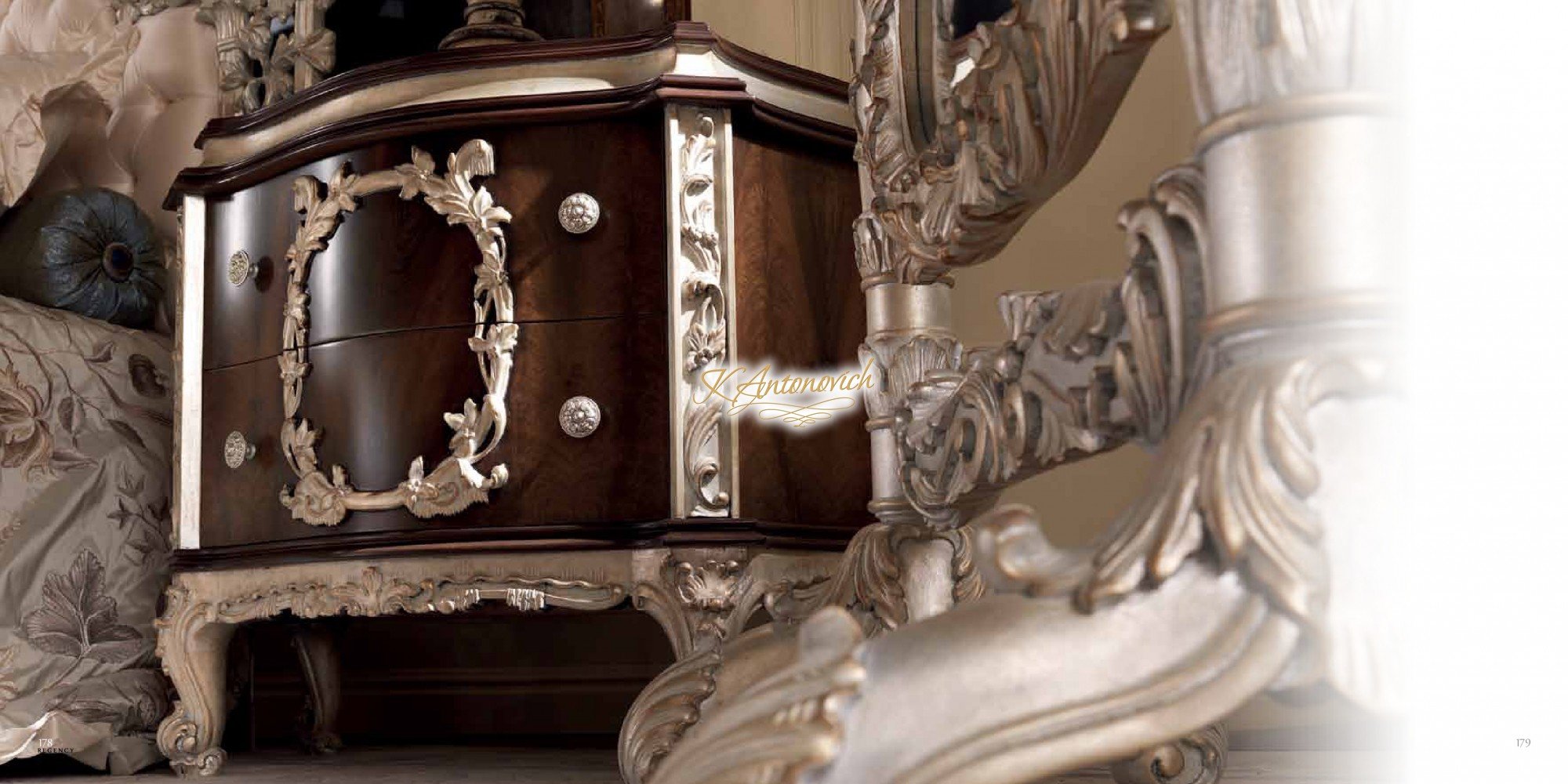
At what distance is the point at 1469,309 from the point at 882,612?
1.06ft

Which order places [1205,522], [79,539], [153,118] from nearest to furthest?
1. [1205,522]
2. [79,539]
3. [153,118]

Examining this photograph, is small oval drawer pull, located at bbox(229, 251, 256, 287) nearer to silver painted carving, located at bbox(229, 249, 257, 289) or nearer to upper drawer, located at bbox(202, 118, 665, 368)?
silver painted carving, located at bbox(229, 249, 257, 289)

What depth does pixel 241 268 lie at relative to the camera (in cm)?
126

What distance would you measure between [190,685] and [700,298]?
632 mm

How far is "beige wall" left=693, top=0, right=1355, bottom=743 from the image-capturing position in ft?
3.64

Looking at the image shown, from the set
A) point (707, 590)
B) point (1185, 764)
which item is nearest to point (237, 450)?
point (707, 590)

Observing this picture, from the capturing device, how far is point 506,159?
1.12 meters

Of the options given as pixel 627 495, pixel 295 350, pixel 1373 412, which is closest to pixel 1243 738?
pixel 627 495

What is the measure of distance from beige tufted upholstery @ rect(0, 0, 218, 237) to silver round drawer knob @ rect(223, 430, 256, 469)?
2.28 ft

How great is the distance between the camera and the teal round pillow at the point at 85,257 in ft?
5.08

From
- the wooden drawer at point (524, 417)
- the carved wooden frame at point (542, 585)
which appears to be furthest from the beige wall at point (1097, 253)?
the wooden drawer at point (524, 417)

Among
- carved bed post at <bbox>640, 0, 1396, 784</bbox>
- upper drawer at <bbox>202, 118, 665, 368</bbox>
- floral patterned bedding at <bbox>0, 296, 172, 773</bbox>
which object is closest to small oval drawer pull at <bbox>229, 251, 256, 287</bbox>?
upper drawer at <bbox>202, 118, 665, 368</bbox>

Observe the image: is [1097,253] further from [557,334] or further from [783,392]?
[557,334]

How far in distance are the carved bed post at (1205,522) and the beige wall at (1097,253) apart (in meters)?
0.86
